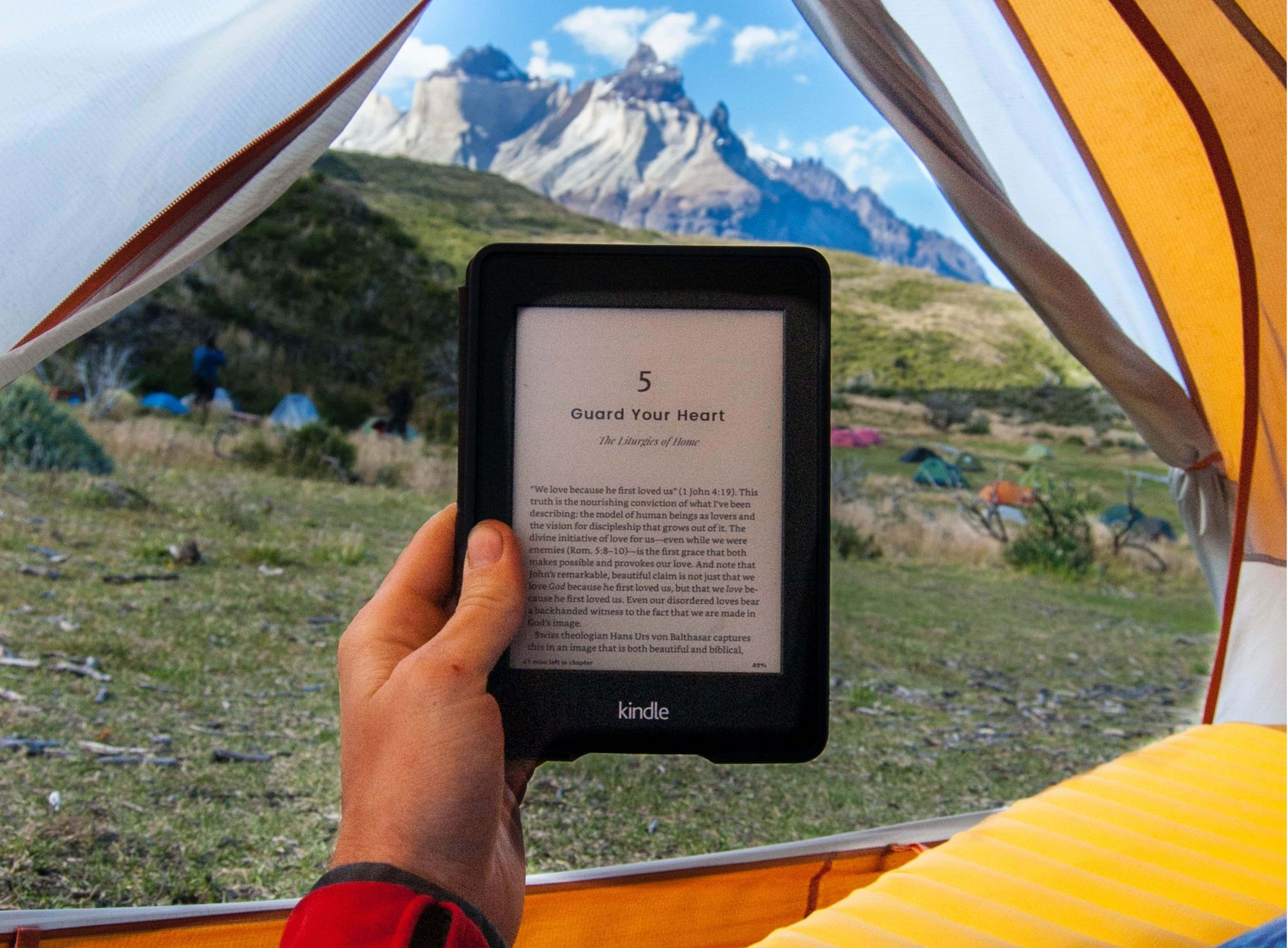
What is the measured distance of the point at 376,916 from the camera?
475mm

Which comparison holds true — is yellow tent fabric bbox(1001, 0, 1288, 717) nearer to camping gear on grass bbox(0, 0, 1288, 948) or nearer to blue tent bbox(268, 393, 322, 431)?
camping gear on grass bbox(0, 0, 1288, 948)

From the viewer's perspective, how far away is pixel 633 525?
555 millimetres

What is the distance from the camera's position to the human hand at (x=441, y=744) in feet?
1.69

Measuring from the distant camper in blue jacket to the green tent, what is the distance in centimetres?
413

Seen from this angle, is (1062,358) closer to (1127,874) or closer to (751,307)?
(1127,874)

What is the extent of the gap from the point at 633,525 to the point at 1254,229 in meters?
1.61

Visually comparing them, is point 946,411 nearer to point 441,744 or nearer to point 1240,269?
point 1240,269

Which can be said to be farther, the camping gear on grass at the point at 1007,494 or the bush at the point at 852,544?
the camping gear on grass at the point at 1007,494

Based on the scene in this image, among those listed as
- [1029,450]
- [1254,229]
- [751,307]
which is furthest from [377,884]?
[1029,450]

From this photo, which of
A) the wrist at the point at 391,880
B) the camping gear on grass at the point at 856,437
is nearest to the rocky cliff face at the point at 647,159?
the camping gear on grass at the point at 856,437

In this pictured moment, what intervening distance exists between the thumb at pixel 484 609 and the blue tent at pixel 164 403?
4.71 m

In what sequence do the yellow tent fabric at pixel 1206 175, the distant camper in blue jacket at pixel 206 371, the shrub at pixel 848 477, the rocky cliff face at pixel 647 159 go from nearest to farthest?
the yellow tent fabric at pixel 1206 175 → the distant camper in blue jacket at pixel 206 371 → the shrub at pixel 848 477 → the rocky cliff face at pixel 647 159

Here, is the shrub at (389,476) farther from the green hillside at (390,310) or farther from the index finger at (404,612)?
the index finger at (404,612)

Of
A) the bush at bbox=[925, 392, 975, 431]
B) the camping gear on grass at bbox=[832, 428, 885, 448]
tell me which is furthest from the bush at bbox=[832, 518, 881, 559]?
the bush at bbox=[925, 392, 975, 431]
